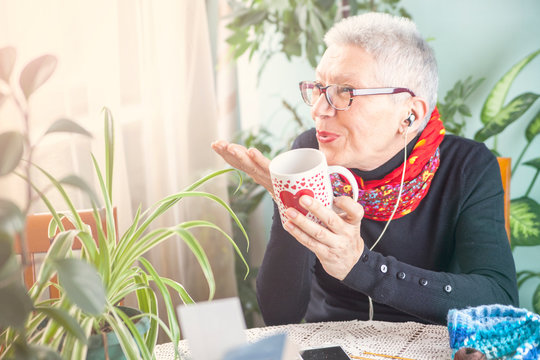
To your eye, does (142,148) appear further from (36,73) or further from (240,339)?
(240,339)

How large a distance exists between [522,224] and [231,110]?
1321 mm

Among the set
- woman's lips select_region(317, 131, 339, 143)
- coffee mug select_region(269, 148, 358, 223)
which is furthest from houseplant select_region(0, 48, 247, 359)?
woman's lips select_region(317, 131, 339, 143)

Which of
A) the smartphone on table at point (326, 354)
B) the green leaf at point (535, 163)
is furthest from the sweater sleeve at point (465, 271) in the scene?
the green leaf at point (535, 163)

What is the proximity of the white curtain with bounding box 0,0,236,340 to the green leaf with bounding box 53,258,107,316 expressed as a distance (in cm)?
111

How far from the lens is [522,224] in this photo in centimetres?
217

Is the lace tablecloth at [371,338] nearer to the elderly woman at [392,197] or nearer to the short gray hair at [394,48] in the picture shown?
the elderly woman at [392,197]

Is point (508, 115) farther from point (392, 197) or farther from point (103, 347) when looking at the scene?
point (103, 347)

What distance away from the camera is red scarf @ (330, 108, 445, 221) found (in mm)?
1332

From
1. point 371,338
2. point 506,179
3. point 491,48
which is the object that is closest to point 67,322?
point 371,338

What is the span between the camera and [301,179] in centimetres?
88

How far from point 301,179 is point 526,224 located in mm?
1615

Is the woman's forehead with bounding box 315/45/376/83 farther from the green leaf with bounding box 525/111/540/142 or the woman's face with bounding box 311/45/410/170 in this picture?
the green leaf with bounding box 525/111/540/142

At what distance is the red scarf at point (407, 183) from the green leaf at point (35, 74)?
848 millimetres

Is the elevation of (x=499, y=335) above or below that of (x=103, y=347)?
below
